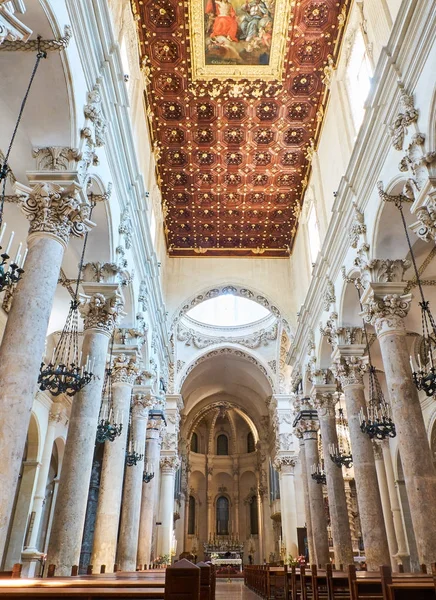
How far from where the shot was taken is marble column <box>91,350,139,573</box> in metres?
A: 9.87

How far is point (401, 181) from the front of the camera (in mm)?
8445

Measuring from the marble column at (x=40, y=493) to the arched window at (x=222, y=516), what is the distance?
71.1 feet

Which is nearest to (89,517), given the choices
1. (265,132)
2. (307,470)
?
(307,470)

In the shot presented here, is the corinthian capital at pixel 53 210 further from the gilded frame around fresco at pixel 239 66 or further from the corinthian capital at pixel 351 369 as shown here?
the gilded frame around fresco at pixel 239 66

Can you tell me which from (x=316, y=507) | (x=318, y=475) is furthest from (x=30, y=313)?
(x=316, y=507)

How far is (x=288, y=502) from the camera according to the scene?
2112 cm

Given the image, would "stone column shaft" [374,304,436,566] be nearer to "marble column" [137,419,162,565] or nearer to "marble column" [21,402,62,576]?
"marble column" [137,419,162,565]

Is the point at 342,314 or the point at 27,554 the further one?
the point at 27,554

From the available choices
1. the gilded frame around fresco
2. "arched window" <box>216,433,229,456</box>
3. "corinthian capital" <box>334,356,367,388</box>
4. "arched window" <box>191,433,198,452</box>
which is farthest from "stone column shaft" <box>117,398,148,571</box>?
"arched window" <box>216,433,229,456</box>

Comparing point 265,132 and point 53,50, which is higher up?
point 265,132

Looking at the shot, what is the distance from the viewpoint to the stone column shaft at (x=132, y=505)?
1213 cm

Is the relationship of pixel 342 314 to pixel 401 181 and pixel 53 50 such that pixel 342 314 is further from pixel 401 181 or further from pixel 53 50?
pixel 53 50

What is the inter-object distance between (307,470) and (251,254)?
8.69 meters

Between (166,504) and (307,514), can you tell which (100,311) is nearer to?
(307,514)
